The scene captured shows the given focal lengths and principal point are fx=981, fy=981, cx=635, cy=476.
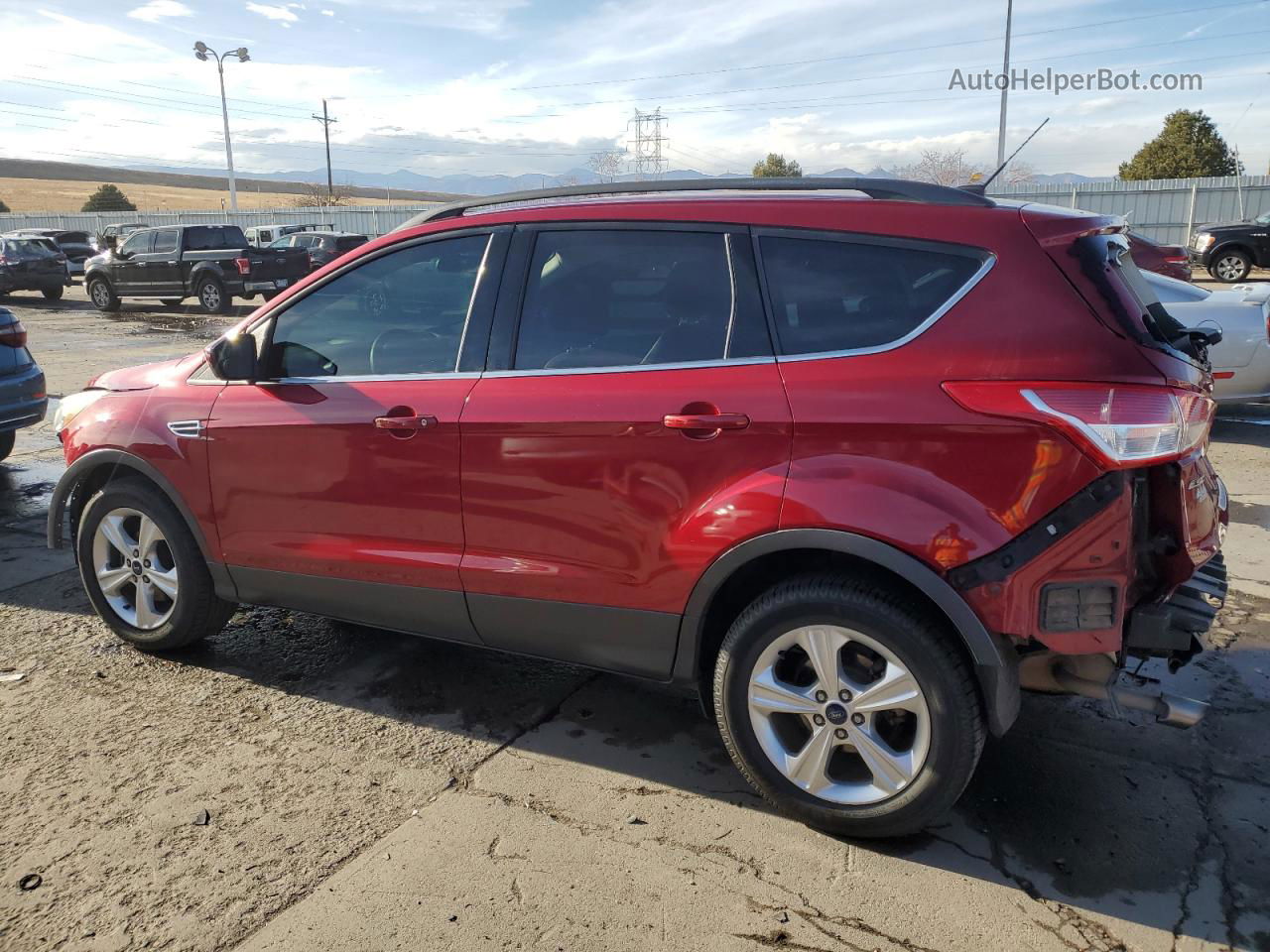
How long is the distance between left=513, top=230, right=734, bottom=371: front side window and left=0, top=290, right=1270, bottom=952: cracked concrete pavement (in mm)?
1403

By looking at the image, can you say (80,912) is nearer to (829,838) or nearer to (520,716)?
(520,716)

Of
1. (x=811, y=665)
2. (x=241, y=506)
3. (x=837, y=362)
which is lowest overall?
(x=811, y=665)

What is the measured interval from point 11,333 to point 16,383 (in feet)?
1.42

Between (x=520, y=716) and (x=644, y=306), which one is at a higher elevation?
(x=644, y=306)

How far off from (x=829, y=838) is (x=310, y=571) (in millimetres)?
2131

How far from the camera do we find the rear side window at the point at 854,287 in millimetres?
2752

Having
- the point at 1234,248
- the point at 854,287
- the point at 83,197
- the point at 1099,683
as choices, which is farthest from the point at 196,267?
the point at 83,197

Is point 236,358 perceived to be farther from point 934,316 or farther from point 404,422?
point 934,316

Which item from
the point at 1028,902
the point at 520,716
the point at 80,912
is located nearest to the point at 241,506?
the point at 520,716

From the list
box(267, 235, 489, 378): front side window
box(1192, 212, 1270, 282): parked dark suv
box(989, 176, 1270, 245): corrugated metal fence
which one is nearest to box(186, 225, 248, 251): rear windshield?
box(267, 235, 489, 378): front side window

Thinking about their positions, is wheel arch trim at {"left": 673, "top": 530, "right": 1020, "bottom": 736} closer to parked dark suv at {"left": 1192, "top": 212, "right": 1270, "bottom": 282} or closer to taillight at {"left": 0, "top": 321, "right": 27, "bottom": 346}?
taillight at {"left": 0, "top": 321, "right": 27, "bottom": 346}

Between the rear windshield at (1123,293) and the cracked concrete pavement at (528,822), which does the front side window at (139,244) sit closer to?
the cracked concrete pavement at (528,822)

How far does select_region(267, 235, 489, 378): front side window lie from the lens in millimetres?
3475

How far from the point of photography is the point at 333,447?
3.57 meters
